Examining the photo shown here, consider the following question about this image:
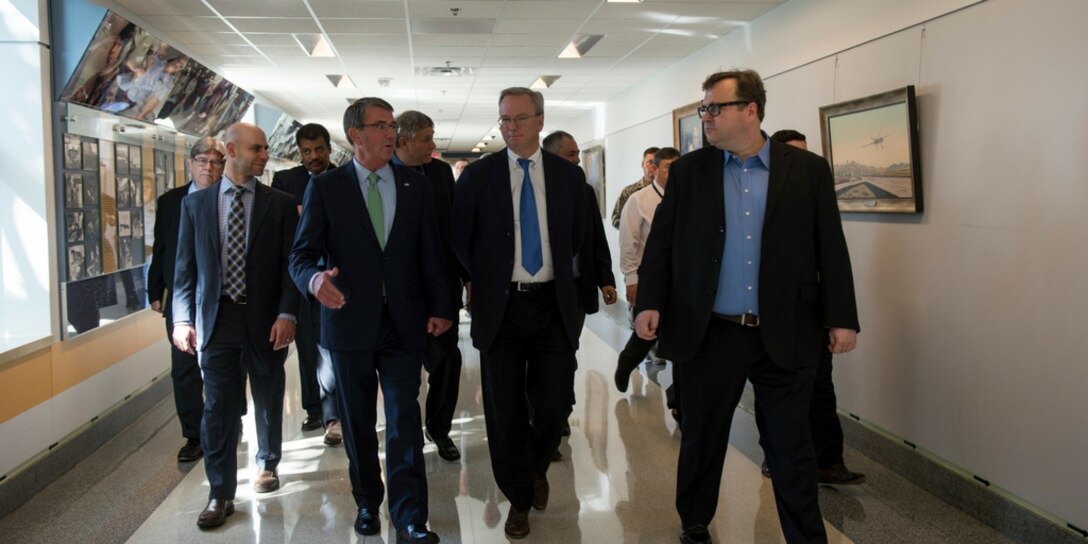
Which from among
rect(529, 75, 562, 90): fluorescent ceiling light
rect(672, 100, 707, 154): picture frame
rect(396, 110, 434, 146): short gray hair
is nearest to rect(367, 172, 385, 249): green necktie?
rect(396, 110, 434, 146): short gray hair

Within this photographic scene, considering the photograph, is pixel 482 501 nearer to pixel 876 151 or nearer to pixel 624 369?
pixel 624 369

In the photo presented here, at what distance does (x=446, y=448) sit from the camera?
477 cm

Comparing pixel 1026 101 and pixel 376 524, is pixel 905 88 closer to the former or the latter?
pixel 1026 101

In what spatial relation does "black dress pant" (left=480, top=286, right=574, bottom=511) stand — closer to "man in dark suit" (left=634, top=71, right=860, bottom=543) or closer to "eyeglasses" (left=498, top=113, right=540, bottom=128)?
"man in dark suit" (left=634, top=71, right=860, bottom=543)

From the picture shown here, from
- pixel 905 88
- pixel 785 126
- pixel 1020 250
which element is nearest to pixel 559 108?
pixel 785 126

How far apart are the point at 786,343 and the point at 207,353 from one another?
2.50 meters

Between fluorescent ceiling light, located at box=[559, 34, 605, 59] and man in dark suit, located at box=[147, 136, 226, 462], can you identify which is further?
fluorescent ceiling light, located at box=[559, 34, 605, 59]

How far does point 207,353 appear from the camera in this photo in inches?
148

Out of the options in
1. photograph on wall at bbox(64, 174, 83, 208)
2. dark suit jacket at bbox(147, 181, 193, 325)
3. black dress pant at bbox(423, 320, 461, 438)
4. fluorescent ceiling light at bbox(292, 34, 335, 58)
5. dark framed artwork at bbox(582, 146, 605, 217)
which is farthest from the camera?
dark framed artwork at bbox(582, 146, 605, 217)

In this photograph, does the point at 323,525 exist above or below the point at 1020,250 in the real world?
below

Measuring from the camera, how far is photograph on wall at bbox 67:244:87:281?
511 cm

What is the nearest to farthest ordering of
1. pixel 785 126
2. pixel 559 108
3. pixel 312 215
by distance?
pixel 312 215 → pixel 785 126 → pixel 559 108

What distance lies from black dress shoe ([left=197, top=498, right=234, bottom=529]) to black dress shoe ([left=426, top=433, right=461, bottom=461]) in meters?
1.25

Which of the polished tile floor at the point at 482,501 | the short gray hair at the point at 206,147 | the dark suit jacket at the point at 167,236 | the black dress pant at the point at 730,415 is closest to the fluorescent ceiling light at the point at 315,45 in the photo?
the dark suit jacket at the point at 167,236
